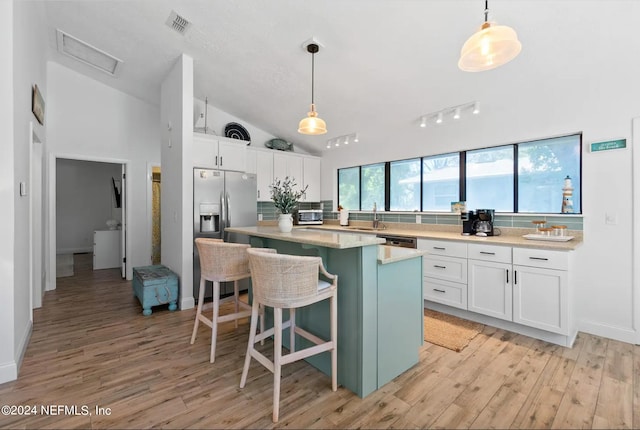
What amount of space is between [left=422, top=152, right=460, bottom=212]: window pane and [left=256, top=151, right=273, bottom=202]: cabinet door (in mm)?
2545

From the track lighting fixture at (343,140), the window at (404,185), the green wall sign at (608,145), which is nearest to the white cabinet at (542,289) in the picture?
the green wall sign at (608,145)

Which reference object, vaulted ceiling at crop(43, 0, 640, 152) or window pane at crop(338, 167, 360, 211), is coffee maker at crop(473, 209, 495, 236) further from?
window pane at crop(338, 167, 360, 211)

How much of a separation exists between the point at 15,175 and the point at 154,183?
3567 millimetres

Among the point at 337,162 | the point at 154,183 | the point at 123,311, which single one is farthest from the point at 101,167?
the point at 337,162

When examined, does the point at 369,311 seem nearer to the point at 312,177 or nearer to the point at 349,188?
the point at 349,188

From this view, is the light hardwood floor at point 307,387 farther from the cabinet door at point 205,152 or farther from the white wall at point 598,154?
the cabinet door at point 205,152

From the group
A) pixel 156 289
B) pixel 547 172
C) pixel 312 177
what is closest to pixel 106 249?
pixel 156 289

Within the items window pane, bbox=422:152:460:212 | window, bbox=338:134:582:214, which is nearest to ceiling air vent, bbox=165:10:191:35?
window, bbox=338:134:582:214

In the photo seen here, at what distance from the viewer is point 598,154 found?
2.81 m

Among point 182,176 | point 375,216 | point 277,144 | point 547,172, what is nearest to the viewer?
point 547,172

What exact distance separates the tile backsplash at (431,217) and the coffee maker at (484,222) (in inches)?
8.0

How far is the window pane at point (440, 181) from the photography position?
4.01 meters

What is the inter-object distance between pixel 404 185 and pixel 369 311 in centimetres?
306

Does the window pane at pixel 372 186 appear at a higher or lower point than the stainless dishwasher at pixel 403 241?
higher
